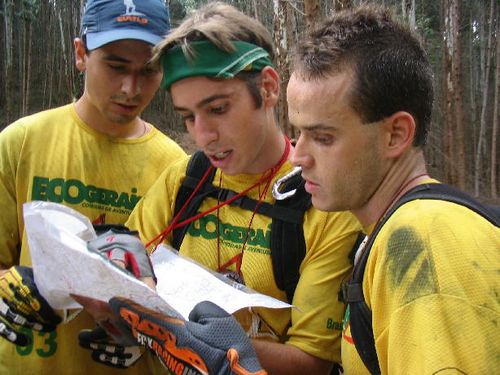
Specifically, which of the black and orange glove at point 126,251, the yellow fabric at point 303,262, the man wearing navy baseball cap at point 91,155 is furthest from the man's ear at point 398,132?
the man wearing navy baseball cap at point 91,155

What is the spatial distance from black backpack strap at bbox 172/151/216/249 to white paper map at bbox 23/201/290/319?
15 centimetres

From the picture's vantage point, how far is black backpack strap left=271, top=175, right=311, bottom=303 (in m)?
2.07

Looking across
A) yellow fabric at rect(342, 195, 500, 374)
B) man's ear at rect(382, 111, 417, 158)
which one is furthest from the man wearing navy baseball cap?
yellow fabric at rect(342, 195, 500, 374)

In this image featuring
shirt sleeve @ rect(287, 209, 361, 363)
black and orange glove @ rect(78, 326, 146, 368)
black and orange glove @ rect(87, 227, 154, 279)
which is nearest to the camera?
black and orange glove @ rect(87, 227, 154, 279)

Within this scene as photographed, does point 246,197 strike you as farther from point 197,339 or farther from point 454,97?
point 454,97

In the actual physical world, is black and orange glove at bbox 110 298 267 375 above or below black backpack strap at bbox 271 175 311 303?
below

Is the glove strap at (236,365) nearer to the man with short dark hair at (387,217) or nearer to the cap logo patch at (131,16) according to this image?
the man with short dark hair at (387,217)

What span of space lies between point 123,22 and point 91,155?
674 millimetres

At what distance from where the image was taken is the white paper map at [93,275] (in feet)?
5.24

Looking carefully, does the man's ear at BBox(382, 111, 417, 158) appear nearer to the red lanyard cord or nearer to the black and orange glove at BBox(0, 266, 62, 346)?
the red lanyard cord

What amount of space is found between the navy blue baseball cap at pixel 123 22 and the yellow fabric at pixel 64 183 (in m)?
0.45

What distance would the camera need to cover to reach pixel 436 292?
1.20 meters

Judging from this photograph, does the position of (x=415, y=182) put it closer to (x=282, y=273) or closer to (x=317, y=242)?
(x=317, y=242)

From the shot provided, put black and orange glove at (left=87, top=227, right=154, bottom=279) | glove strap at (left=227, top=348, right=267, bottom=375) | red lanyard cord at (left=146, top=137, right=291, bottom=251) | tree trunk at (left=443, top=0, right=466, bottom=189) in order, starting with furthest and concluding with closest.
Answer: tree trunk at (left=443, top=0, right=466, bottom=189), red lanyard cord at (left=146, top=137, right=291, bottom=251), black and orange glove at (left=87, top=227, right=154, bottom=279), glove strap at (left=227, top=348, right=267, bottom=375)
